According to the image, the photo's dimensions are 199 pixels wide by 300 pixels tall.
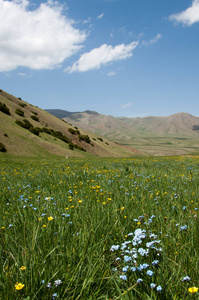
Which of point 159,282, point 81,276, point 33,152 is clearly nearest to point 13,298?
point 81,276

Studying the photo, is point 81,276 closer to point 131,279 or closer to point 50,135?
point 131,279

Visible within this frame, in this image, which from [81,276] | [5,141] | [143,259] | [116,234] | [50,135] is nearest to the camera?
[81,276]

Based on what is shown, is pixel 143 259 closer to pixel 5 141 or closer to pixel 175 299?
pixel 175 299

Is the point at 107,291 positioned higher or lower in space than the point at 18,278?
lower

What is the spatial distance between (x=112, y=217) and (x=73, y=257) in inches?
53.7

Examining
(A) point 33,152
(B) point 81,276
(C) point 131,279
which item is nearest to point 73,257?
(B) point 81,276

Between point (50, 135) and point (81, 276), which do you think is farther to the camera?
point (50, 135)

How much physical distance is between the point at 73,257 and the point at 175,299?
1.20 m

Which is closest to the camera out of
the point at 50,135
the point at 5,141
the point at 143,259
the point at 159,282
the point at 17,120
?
the point at 159,282

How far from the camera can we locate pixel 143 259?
2523 mm

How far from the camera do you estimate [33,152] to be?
43.7 m

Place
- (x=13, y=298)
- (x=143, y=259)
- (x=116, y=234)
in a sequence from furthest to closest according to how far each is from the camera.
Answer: (x=116, y=234)
(x=143, y=259)
(x=13, y=298)

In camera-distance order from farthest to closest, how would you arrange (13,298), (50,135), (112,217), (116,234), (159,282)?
(50,135) → (112,217) → (116,234) → (159,282) → (13,298)

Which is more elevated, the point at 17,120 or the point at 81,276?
the point at 17,120
